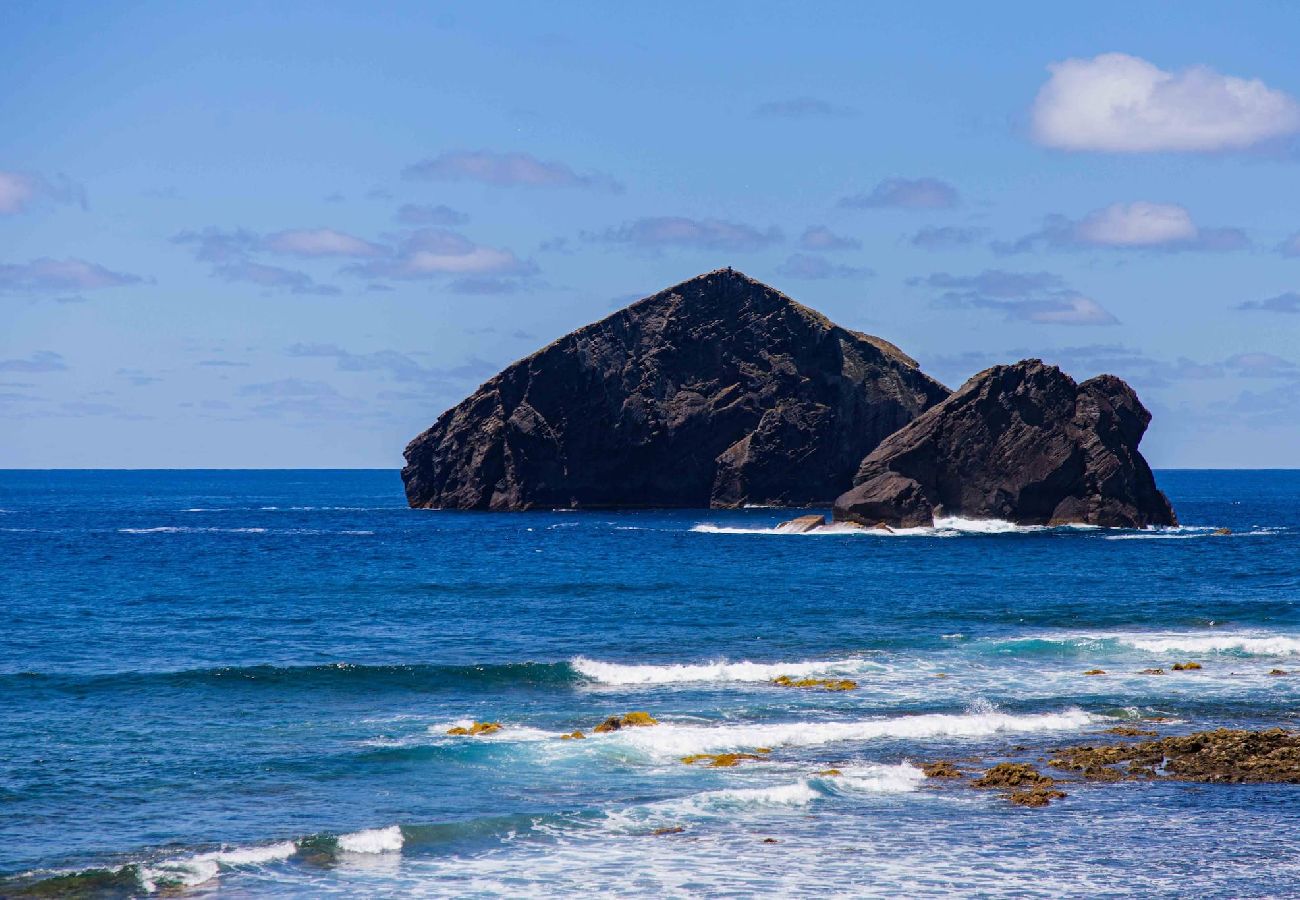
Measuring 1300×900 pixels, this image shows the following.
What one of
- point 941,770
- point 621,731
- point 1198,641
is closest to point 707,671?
point 621,731

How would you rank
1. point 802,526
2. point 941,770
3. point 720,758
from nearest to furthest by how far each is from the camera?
point 941,770 → point 720,758 → point 802,526

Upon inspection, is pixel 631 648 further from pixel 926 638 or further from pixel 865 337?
pixel 865 337

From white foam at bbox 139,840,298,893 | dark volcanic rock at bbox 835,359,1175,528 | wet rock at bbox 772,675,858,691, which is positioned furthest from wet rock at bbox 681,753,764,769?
dark volcanic rock at bbox 835,359,1175,528

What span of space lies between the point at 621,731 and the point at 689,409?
12246 cm

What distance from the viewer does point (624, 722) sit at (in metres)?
35.1

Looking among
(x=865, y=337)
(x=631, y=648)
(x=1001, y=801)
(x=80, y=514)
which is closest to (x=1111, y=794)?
(x=1001, y=801)

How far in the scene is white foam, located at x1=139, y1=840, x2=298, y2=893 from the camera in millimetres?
22969

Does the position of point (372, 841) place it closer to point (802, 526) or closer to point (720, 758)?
point (720, 758)

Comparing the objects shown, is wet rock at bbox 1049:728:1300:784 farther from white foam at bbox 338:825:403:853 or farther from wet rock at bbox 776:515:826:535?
wet rock at bbox 776:515:826:535

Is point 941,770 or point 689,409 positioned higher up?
point 689,409

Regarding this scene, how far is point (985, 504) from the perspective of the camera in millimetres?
111562

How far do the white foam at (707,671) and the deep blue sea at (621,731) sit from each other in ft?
0.63

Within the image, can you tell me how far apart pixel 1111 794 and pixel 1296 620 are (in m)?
33.5

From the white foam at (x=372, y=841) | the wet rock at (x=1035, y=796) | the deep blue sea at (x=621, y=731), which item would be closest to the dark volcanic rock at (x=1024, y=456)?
the deep blue sea at (x=621, y=731)
